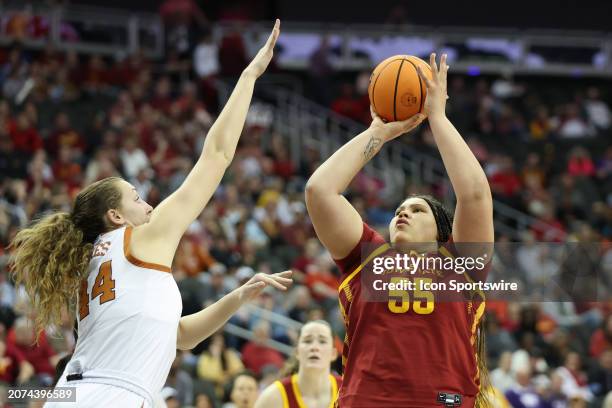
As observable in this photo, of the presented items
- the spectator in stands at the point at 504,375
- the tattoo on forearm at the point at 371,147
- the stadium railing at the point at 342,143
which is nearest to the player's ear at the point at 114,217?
the tattoo on forearm at the point at 371,147

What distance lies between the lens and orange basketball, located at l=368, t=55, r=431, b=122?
15.4 feet

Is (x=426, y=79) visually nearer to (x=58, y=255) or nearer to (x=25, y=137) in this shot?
(x=58, y=255)

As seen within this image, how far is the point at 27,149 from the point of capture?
48.2 feet

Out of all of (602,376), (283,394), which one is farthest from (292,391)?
(602,376)

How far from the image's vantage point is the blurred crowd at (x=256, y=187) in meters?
11.0

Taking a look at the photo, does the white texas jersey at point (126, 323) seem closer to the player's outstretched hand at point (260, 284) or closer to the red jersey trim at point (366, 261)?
the player's outstretched hand at point (260, 284)

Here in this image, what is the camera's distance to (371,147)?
4.53 metres

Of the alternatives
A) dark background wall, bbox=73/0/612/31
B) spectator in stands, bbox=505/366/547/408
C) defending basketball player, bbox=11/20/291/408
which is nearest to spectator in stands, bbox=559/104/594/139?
dark background wall, bbox=73/0/612/31

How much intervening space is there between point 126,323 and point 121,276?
203 millimetres

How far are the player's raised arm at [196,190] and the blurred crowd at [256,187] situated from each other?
3810 mm

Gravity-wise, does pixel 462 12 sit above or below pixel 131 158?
above

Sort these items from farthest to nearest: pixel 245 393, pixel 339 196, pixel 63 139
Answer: pixel 63 139 < pixel 245 393 < pixel 339 196

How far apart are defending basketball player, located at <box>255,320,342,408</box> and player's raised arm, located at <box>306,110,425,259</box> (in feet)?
7.38

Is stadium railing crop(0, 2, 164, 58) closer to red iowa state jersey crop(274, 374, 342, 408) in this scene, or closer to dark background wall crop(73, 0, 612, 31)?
dark background wall crop(73, 0, 612, 31)
